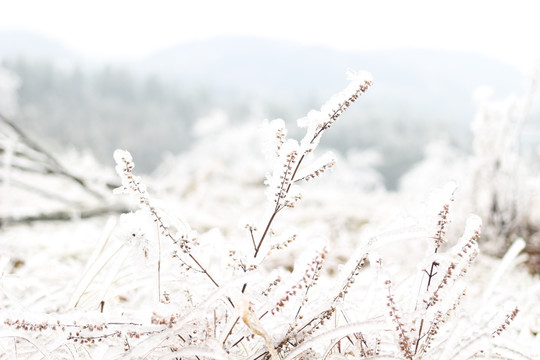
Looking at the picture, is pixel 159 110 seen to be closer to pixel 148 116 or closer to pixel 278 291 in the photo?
pixel 148 116

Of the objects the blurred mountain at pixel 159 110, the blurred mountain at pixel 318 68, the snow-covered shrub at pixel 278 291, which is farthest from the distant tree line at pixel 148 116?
the snow-covered shrub at pixel 278 291

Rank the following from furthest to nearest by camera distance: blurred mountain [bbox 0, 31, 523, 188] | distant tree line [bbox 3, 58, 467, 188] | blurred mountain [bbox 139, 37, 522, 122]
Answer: blurred mountain [bbox 139, 37, 522, 122] → blurred mountain [bbox 0, 31, 523, 188] → distant tree line [bbox 3, 58, 467, 188]

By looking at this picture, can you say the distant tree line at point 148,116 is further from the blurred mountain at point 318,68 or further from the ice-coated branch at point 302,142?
the ice-coated branch at point 302,142

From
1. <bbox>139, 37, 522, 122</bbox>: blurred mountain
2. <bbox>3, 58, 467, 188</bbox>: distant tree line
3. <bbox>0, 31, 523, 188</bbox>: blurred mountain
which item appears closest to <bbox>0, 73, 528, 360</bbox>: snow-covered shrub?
<bbox>0, 31, 523, 188</bbox>: blurred mountain

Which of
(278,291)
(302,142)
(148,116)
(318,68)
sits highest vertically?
(318,68)

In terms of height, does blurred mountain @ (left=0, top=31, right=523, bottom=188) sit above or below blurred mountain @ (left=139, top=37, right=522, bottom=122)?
below

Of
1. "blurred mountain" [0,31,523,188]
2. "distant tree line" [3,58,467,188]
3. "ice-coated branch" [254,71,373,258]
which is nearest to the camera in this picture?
"ice-coated branch" [254,71,373,258]

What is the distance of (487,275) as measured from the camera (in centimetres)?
224

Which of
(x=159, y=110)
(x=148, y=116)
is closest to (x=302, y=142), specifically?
(x=148, y=116)

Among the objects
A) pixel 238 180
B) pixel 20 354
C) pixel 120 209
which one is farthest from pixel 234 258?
pixel 238 180

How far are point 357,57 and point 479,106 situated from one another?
4100 inches

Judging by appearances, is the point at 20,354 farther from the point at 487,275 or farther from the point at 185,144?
the point at 185,144

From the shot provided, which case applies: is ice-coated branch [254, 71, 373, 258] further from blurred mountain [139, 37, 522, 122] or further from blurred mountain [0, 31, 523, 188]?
blurred mountain [139, 37, 522, 122]

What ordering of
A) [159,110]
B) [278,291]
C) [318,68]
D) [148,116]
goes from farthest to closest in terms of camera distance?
1. [318,68]
2. [159,110]
3. [148,116]
4. [278,291]
